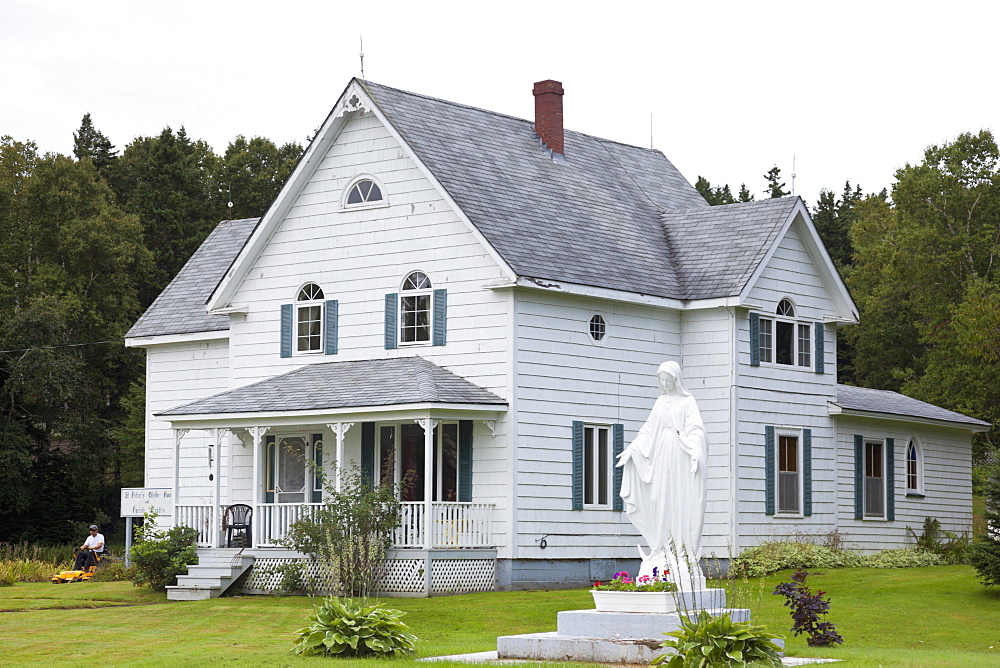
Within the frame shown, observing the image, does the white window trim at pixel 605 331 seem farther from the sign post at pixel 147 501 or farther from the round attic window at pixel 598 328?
the sign post at pixel 147 501

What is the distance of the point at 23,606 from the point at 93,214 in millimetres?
31830

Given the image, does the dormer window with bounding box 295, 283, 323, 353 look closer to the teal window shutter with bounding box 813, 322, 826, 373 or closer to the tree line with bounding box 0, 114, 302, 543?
the teal window shutter with bounding box 813, 322, 826, 373

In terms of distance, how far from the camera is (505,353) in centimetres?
2678

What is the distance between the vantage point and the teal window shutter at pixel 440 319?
27.7 m

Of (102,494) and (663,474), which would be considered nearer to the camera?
(663,474)

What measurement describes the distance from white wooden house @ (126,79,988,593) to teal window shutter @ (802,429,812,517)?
0.06m

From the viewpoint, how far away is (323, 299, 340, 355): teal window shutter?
2945 cm

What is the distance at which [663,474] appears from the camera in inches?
668

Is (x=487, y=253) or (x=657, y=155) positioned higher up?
(x=657, y=155)

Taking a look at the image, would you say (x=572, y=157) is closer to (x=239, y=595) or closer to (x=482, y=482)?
(x=482, y=482)

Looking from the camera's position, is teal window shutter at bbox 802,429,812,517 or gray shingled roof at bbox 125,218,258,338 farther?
gray shingled roof at bbox 125,218,258,338

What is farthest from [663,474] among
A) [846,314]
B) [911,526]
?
[911,526]

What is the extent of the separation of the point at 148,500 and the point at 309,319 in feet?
20.4

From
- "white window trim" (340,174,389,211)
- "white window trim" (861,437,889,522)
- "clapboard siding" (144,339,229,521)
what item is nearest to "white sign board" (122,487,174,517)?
"clapboard siding" (144,339,229,521)
